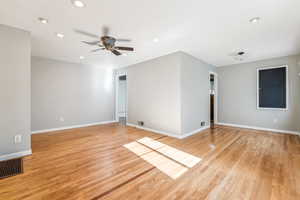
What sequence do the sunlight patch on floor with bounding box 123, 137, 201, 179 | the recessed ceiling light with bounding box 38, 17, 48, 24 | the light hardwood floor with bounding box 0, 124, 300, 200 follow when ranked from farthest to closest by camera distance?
the recessed ceiling light with bounding box 38, 17, 48, 24, the sunlight patch on floor with bounding box 123, 137, 201, 179, the light hardwood floor with bounding box 0, 124, 300, 200

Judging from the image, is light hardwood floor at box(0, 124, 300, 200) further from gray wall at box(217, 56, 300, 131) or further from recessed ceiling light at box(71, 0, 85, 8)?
recessed ceiling light at box(71, 0, 85, 8)

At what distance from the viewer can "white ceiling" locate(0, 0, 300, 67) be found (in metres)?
1.94

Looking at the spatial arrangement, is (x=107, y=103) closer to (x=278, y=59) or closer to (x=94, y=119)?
(x=94, y=119)

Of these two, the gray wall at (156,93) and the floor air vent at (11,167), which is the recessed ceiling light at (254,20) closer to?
the gray wall at (156,93)

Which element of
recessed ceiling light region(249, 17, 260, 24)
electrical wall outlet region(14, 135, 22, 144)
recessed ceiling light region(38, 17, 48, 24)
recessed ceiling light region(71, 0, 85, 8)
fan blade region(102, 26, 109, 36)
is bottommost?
electrical wall outlet region(14, 135, 22, 144)

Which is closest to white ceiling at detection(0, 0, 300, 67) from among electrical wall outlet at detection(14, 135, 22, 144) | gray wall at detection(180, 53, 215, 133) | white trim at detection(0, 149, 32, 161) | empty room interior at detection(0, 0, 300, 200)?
empty room interior at detection(0, 0, 300, 200)

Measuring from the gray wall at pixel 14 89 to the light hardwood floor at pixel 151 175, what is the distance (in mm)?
526

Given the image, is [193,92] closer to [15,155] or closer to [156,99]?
[156,99]

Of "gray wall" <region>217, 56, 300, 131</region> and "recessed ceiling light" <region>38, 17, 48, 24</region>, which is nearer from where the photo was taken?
"recessed ceiling light" <region>38, 17, 48, 24</region>

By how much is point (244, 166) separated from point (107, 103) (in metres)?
5.28

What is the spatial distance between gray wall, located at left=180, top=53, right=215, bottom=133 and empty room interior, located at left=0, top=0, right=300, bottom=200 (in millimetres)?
37

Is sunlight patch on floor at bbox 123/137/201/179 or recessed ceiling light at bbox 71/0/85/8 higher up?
recessed ceiling light at bbox 71/0/85/8

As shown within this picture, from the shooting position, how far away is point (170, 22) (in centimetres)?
238

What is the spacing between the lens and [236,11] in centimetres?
206
